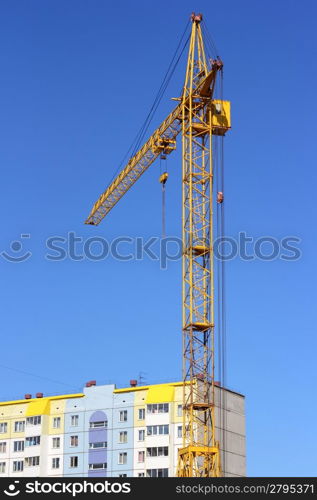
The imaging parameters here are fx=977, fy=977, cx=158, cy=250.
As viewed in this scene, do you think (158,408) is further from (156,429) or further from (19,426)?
(19,426)

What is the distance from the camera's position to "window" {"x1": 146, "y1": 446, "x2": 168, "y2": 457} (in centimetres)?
8925

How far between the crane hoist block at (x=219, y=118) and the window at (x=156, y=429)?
28.7m

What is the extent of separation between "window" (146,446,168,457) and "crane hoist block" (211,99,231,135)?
30022 mm

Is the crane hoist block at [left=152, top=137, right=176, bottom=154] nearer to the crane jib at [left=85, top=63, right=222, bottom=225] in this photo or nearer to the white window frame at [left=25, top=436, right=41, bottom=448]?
the crane jib at [left=85, top=63, right=222, bottom=225]

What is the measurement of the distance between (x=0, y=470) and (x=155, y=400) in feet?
59.7

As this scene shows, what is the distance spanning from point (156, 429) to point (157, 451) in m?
2.06

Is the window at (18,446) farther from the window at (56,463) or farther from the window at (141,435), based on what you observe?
the window at (141,435)

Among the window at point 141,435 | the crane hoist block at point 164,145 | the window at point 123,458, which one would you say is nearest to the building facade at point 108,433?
the window at point 123,458

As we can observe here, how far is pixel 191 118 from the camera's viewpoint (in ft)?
258

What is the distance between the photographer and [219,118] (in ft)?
257

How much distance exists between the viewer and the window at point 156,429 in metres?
90.2

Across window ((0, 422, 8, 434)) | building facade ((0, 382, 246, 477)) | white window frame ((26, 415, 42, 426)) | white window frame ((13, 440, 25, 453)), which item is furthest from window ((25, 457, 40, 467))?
window ((0, 422, 8, 434))
